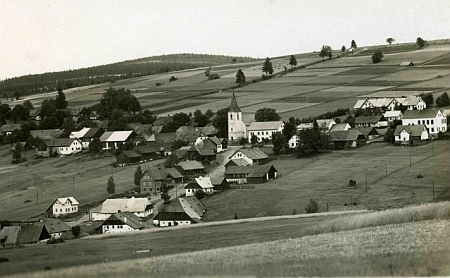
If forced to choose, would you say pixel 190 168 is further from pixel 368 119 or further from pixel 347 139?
pixel 368 119

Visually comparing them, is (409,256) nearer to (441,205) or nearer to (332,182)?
(441,205)

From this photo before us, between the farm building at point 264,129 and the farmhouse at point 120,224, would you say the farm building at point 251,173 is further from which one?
the farm building at point 264,129

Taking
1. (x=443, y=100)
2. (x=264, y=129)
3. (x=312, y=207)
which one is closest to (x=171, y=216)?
(x=312, y=207)

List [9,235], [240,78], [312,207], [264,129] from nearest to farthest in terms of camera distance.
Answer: [9,235] → [312,207] → [264,129] → [240,78]

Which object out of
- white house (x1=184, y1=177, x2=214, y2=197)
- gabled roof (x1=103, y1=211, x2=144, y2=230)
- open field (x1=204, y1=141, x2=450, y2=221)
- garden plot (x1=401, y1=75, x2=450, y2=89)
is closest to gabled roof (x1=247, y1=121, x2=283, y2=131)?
open field (x1=204, y1=141, x2=450, y2=221)

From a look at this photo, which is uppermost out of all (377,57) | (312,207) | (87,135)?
(377,57)

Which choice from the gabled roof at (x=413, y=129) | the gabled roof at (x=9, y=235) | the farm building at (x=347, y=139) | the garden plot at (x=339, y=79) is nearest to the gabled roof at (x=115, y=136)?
the farm building at (x=347, y=139)

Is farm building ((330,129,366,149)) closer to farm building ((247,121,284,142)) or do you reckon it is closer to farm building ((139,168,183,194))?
farm building ((247,121,284,142))
